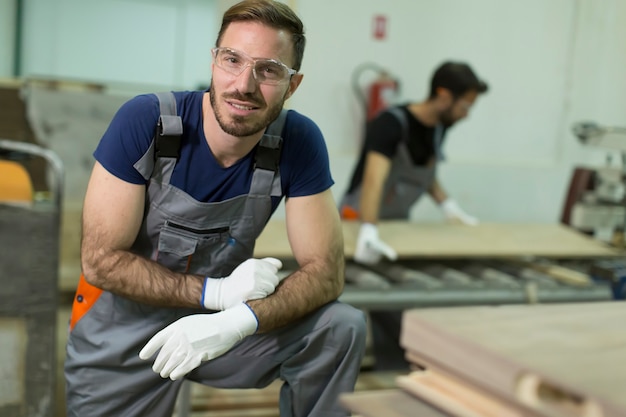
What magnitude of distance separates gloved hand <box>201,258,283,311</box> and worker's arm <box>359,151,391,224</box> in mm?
1290

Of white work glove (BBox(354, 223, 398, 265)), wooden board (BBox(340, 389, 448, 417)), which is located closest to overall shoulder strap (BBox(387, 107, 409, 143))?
white work glove (BBox(354, 223, 398, 265))

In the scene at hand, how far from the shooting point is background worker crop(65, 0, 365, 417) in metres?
1.41

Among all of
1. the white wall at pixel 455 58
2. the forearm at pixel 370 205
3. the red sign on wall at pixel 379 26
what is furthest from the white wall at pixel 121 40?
the forearm at pixel 370 205

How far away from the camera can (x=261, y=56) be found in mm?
1392

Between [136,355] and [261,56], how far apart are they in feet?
2.28

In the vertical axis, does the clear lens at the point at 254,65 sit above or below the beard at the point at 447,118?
above

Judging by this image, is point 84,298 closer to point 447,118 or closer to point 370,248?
point 370,248

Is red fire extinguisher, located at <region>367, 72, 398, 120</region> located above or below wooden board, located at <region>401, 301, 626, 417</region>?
above

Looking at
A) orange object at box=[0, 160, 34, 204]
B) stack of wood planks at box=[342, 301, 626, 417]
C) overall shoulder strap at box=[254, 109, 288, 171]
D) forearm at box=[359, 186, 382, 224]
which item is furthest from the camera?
forearm at box=[359, 186, 382, 224]

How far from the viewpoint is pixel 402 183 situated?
3.07m

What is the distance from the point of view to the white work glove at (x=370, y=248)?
8.24 ft

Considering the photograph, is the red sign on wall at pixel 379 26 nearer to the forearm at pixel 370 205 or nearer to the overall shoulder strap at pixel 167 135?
the forearm at pixel 370 205

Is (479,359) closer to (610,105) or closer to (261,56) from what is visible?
(261,56)

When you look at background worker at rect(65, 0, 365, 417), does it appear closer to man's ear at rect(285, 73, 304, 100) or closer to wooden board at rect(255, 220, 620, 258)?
man's ear at rect(285, 73, 304, 100)
